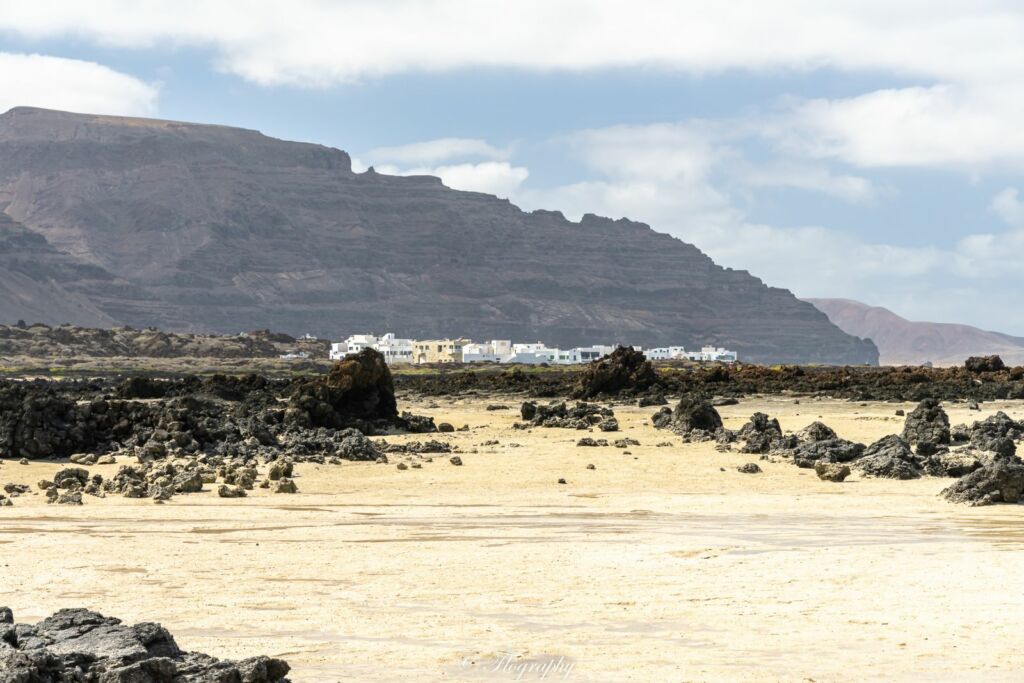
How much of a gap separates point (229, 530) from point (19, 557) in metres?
2.74

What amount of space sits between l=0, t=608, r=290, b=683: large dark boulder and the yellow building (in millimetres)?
148723

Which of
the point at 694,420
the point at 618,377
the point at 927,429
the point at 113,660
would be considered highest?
the point at 618,377

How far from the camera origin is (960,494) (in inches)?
682

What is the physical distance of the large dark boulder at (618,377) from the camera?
46.0 m

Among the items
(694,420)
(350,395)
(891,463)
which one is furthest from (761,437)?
(350,395)

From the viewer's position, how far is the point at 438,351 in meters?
163

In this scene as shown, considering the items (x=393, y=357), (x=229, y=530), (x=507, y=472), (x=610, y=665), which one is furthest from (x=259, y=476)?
(x=393, y=357)

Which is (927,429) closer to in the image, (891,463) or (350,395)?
(891,463)

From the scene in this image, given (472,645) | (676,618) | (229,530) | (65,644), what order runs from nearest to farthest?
(65,644), (472,645), (676,618), (229,530)

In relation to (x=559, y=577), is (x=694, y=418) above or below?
above

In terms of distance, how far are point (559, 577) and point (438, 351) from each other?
497 feet

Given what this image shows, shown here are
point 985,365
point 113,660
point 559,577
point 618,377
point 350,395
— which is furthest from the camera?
point 985,365

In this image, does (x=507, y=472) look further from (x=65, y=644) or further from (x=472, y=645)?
(x=65, y=644)

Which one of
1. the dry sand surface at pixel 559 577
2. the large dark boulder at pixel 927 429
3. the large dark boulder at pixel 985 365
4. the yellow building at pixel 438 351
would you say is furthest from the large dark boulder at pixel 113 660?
the yellow building at pixel 438 351
